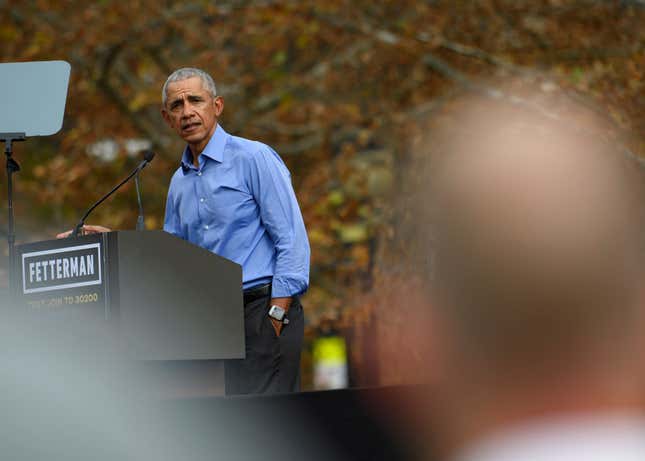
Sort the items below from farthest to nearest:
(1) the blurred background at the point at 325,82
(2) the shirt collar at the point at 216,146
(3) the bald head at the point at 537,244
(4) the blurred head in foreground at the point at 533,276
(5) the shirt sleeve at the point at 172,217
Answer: (1) the blurred background at the point at 325,82, (3) the bald head at the point at 537,244, (5) the shirt sleeve at the point at 172,217, (2) the shirt collar at the point at 216,146, (4) the blurred head in foreground at the point at 533,276

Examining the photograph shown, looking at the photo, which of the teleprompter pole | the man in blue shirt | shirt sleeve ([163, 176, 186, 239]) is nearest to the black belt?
the man in blue shirt

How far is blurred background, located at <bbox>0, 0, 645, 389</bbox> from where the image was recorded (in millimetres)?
11125

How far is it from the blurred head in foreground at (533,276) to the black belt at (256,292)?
1.88 feet

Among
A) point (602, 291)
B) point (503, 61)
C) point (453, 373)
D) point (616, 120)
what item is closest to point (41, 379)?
point (453, 373)

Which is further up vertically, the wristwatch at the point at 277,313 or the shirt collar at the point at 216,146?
the shirt collar at the point at 216,146

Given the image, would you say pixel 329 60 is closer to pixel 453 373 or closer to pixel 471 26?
pixel 471 26

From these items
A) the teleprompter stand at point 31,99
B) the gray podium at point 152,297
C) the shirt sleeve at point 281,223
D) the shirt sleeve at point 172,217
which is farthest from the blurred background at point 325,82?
the gray podium at point 152,297

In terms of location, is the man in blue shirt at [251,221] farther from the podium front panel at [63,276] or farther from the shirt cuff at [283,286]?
the podium front panel at [63,276]

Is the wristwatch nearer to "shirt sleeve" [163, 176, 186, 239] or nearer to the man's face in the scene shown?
"shirt sleeve" [163, 176, 186, 239]

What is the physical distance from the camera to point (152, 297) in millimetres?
3441

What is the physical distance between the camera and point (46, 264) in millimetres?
3605

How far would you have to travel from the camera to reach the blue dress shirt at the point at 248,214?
4117 millimetres

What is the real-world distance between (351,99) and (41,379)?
1022 centimetres

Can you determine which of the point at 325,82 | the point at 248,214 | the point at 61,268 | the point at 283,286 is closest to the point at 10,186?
the point at 61,268
